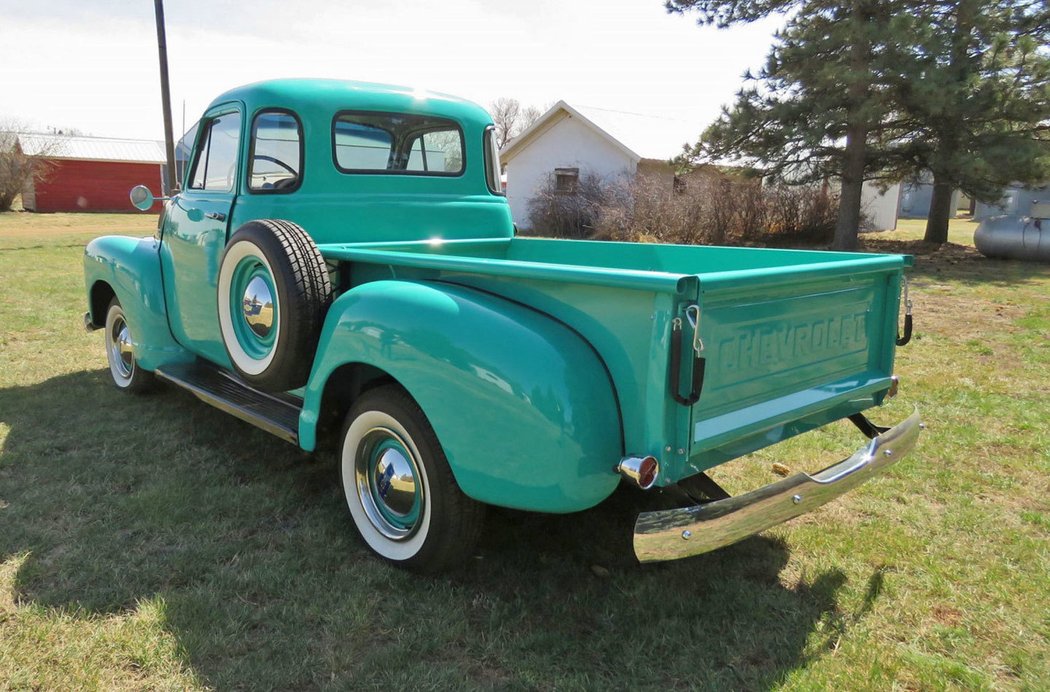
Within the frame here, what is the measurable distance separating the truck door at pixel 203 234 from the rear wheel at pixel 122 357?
2.17 feet

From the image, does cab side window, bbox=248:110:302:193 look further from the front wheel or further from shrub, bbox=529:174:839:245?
shrub, bbox=529:174:839:245

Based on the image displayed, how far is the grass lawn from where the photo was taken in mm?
2334

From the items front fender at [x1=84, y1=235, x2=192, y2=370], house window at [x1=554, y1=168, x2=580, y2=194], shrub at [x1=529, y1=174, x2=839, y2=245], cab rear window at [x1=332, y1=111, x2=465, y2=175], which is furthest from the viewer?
house window at [x1=554, y1=168, x2=580, y2=194]

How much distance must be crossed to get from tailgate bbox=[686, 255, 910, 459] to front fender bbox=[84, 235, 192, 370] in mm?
3334

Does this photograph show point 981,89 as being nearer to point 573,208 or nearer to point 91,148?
point 573,208

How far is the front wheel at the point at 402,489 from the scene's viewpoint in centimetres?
259

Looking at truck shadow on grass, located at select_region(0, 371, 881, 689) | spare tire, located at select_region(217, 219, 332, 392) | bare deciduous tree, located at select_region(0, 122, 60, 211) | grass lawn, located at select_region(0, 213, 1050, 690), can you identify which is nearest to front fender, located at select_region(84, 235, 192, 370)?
grass lawn, located at select_region(0, 213, 1050, 690)

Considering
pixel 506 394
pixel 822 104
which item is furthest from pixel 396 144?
pixel 822 104

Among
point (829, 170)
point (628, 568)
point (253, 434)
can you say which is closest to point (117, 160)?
point (829, 170)

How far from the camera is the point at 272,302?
3.19 metres

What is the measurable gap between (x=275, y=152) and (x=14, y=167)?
3323 cm

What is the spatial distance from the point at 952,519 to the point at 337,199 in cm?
329

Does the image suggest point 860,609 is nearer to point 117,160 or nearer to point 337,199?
point 337,199

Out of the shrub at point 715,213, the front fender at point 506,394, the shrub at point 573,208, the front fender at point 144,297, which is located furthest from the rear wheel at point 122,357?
the shrub at point 573,208
